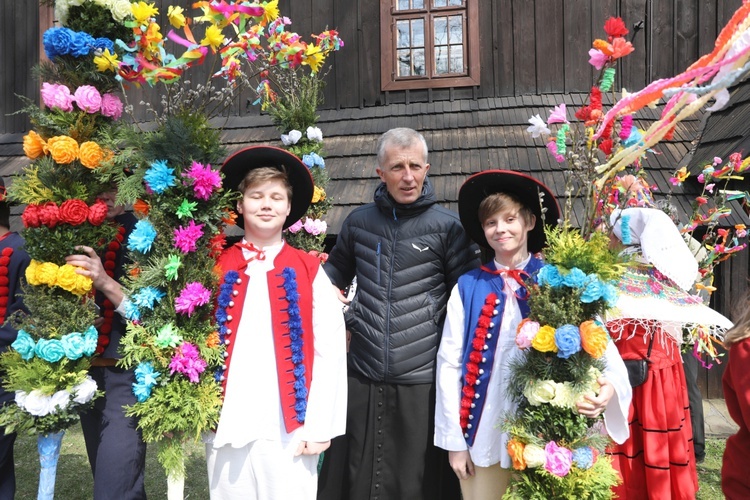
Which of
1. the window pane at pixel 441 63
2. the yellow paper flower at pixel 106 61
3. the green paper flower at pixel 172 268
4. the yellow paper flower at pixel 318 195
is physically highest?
the window pane at pixel 441 63

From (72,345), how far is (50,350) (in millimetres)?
78

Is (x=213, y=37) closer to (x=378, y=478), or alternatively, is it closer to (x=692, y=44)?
(x=378, y=478)

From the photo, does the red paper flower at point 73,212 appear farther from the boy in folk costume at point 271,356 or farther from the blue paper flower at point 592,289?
the blue paper flower at point 592,289

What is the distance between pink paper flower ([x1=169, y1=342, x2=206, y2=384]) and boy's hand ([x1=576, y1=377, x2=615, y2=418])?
1.39 metres

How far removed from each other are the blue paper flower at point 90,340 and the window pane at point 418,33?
15.6ft

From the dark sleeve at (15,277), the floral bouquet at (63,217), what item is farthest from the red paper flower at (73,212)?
the dark sleeve at (15,277)

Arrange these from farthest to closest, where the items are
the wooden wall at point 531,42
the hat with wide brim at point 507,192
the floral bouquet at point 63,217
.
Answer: the wooden wall at point 531,42 < the hat with wide brim at point 507,192 < the floral bouquet at point 63,217

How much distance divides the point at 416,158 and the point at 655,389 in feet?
5.65

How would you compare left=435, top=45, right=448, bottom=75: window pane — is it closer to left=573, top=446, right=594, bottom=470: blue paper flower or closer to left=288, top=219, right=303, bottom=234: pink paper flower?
left=288, top=219, right=303, bottom=234: pink paper flower

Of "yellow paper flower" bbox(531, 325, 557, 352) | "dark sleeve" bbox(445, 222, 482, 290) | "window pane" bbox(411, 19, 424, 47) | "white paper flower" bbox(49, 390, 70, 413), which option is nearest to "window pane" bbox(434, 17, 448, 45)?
"window pane" bbox(411, 19, 424, 47)

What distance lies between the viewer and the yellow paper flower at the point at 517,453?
188 centimetres

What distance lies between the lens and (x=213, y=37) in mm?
2143

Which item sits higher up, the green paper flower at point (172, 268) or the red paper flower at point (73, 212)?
the red paper flower at point (73, 212)

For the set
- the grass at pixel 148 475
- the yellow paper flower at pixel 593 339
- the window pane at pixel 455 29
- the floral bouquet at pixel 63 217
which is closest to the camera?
the yellow paper flower at pixel 593 339
